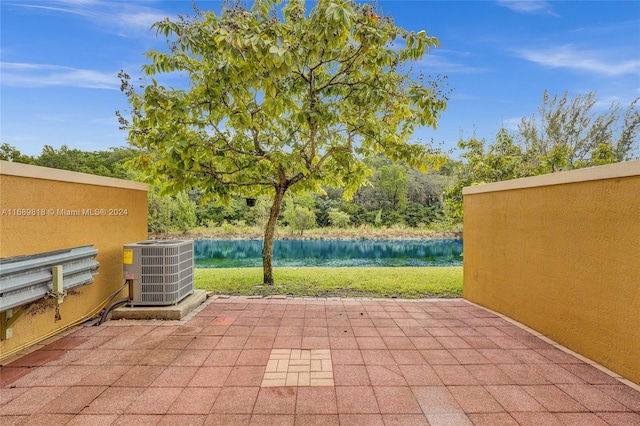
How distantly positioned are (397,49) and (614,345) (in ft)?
12.8

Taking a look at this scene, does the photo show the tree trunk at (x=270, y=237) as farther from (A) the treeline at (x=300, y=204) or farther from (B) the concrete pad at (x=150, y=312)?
(A) the treeline at (x=300, y=204)

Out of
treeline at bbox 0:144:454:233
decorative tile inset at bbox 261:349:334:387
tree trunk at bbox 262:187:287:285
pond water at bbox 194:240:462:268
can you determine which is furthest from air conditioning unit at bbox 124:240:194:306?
treeline at bbox 0:144:454:233

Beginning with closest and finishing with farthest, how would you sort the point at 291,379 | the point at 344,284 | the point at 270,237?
the point at 291,379 → the point at 270,237 → the point at 344,284

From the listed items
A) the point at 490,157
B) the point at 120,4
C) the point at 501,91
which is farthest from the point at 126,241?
the point at 501,91

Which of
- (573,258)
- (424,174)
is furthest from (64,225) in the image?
(424,174)

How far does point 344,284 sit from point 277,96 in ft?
11.6

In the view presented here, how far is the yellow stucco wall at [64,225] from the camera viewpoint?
2.85 meters

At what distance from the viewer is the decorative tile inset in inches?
96.1

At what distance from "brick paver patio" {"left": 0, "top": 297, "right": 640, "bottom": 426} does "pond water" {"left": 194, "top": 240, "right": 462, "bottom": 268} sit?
8.29m

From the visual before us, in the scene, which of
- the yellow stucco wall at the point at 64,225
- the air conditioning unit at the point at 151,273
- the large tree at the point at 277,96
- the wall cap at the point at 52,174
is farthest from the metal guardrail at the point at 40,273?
the large tree at the point at 277,96

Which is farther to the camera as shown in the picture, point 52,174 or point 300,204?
point 300,204

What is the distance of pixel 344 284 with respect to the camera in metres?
6.21

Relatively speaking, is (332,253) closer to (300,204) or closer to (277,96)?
(300,204)

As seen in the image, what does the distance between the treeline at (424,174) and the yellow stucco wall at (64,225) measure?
142 cm
